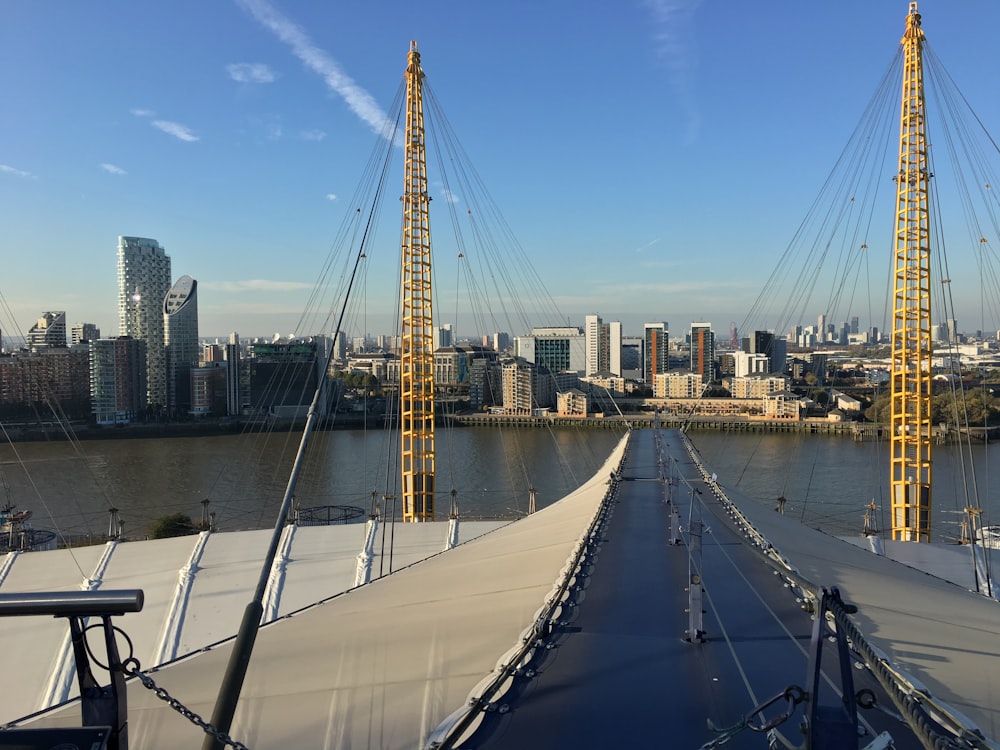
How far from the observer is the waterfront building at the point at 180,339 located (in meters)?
20.3

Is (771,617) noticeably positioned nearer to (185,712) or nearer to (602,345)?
(185,712)

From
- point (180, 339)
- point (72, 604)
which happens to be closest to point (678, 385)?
point (180, 339)

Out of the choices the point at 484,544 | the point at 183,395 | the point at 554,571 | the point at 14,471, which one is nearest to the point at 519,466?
the point at 14,471

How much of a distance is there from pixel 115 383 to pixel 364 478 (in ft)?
35.1

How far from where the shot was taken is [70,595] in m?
0.55

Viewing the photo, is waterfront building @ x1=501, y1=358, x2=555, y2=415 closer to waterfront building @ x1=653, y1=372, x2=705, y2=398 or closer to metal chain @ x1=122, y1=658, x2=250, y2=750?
waterfront building @ x1=653, y1=372, x2=705, y2=398

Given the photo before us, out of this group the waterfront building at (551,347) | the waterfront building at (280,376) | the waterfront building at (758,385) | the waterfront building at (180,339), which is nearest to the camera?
the waterfront building at (280,376)

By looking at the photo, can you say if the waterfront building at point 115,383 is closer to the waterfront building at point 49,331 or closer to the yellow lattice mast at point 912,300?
the waterfront building at point 49,331

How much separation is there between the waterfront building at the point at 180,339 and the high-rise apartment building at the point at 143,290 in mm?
322

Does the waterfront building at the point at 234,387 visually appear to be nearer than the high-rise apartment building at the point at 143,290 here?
Yes

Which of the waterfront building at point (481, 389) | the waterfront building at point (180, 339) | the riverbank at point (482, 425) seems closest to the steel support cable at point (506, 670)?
the riverbank at point (482, 425)

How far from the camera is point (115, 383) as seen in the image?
1681 centimetres

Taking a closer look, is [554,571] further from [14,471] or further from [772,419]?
[772,419]

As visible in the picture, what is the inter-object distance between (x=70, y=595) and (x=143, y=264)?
99.6 feet
